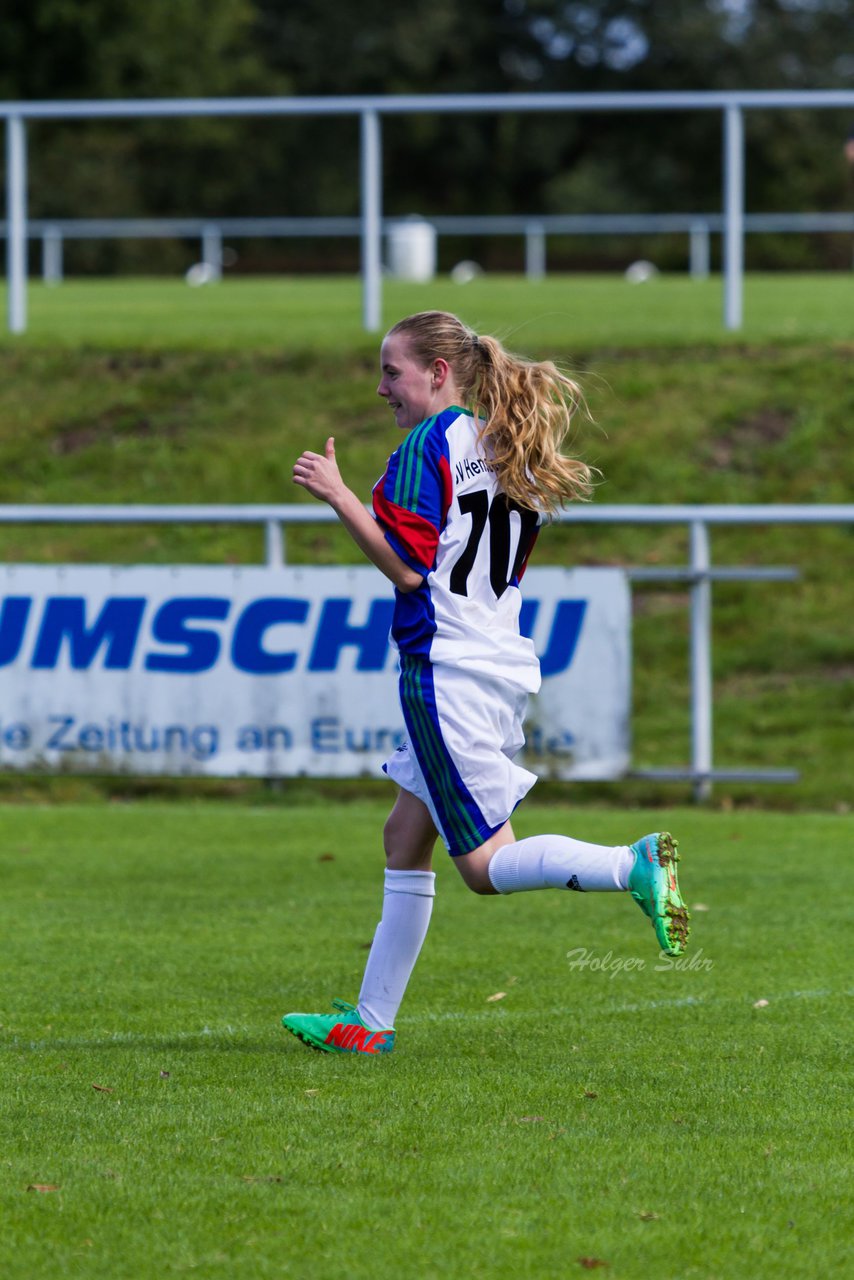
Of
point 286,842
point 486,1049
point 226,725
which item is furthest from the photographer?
point 226,725

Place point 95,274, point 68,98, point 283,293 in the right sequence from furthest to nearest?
point 95,274 < point 68,98 < point 283,293

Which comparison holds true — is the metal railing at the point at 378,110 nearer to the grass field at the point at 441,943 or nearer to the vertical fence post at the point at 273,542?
the grass field at the point at 441,943

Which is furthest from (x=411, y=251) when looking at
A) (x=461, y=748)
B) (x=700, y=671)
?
(x=461, y=748)

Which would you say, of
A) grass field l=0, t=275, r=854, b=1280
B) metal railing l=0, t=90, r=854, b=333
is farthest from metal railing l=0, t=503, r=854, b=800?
metal railing l=0, t=90, r=854, b=333

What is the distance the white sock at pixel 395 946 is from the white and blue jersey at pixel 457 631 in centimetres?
28

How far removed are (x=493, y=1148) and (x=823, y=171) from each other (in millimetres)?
43726

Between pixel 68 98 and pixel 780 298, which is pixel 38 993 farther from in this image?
pixel 68 98

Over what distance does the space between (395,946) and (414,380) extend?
1357 millimetres

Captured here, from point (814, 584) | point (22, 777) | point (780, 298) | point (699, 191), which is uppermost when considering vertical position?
point (699, 191)

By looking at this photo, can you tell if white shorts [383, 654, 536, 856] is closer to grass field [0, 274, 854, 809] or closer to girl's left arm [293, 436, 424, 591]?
girl's left arm [293, 436, 424, 591]

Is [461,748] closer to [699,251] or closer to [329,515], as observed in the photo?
[329,515]

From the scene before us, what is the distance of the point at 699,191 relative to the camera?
152ft

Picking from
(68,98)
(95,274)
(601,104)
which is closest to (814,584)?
(601,104)

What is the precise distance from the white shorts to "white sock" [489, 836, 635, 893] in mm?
97
